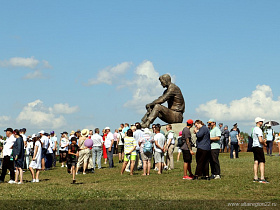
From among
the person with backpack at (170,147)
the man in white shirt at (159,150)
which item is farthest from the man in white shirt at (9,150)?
the person with backpack at (170,147)

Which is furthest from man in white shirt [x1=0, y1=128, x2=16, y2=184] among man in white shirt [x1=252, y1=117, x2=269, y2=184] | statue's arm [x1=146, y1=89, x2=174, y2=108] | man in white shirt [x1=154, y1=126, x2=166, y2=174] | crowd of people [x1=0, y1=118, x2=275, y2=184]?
statue's arm [x1=146, y1=89, x2=174, y2=108]

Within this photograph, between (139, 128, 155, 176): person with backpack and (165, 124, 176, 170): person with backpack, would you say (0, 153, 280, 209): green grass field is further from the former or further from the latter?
(165, 124, 176, 170): person with backpack

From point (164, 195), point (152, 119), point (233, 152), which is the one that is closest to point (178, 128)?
point (152, 119)

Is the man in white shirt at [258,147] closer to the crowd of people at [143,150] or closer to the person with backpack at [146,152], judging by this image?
the crowd of people at [143,150]

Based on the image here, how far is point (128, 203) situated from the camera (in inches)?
440

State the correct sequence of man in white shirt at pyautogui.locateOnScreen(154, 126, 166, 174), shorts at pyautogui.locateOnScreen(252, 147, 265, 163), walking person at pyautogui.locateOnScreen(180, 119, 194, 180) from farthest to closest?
man in white shirt at pyautogui.locateOnScreen(154, 126, 166, 174) < walking person at pyautogui.locateOnScreen(180, 119, 194, 180) < shorts at pyautogui.locateOnScreen(252, 147, 265, 163)

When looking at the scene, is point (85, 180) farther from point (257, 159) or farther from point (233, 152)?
point (233, 152)

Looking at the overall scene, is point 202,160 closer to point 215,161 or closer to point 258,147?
point 215,161

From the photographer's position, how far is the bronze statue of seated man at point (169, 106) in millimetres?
29688

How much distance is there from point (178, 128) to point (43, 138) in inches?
374

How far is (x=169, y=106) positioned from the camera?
30938 mm

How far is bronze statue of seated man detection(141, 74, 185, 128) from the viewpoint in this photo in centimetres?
2969

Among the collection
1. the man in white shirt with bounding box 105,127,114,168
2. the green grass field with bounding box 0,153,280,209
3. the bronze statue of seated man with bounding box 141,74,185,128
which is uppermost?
the bronze statue of seated man with bounding box 141,74,185,128

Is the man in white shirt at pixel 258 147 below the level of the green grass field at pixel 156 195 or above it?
above
